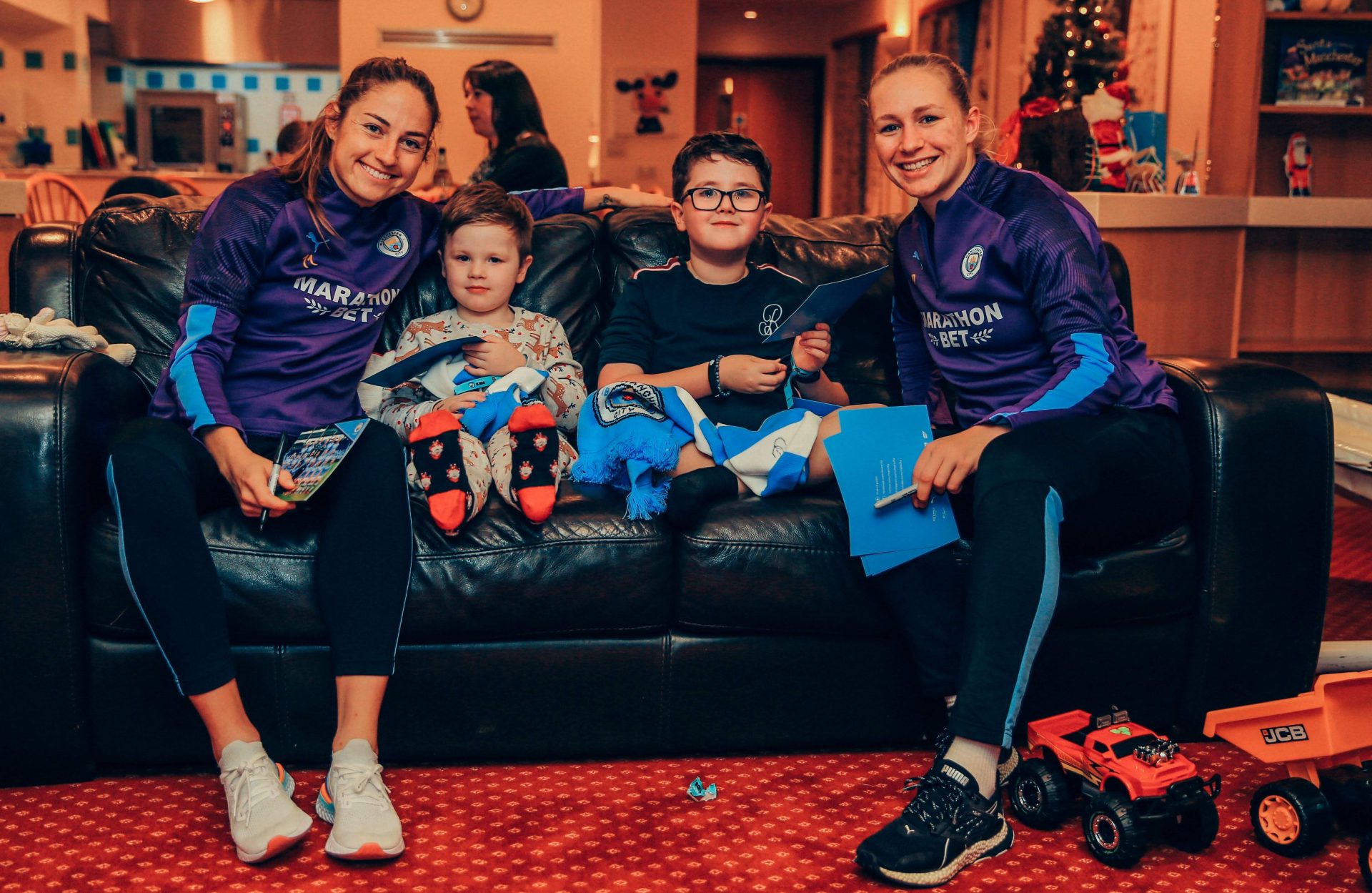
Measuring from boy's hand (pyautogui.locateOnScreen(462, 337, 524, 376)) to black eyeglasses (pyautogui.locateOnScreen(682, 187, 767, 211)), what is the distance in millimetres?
408

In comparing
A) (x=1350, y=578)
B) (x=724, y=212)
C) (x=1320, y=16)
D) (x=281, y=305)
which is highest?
(x=1320, y=16)

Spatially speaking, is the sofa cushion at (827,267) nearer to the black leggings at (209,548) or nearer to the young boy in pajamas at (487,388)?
the young boy in pajamas at (487,388)

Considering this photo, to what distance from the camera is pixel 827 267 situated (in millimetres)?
2238

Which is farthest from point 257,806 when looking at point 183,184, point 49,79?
point 49,79

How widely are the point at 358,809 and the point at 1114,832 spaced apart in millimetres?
910

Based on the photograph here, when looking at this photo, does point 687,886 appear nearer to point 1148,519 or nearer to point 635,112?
point 1148,519

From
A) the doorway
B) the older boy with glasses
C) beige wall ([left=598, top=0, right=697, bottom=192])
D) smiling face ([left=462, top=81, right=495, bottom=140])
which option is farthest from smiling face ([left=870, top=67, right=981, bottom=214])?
the doorway

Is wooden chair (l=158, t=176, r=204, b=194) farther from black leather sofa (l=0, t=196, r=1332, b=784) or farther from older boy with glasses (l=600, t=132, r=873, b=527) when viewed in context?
black leather sofa (l=0, t=196, r=1332, b=784)

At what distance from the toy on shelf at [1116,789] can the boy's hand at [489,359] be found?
988mm

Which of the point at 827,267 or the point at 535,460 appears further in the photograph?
the point at 827,267

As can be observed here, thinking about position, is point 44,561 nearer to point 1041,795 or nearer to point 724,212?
point 724,212

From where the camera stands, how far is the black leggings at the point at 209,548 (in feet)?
4.75

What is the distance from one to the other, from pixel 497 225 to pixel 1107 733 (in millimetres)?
1221

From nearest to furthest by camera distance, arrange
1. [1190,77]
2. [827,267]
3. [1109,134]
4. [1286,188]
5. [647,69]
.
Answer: [827,267] → [1109,134] → [1286,188] → [1190,77] → [647,69]
